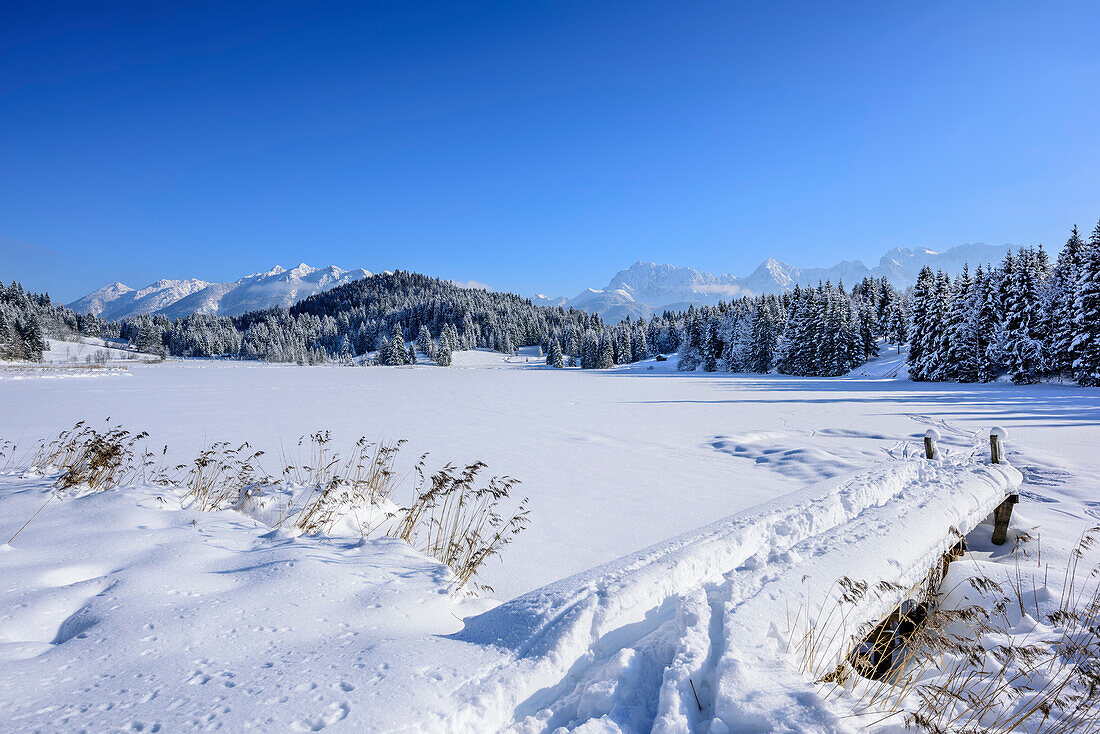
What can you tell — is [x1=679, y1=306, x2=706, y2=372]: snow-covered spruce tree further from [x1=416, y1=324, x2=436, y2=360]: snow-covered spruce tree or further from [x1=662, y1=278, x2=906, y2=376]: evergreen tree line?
[x1=416, y1=324, x2=436, y2=360]: snow-covered spruce tree

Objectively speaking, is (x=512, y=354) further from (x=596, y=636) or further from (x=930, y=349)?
(x=596, y=636)

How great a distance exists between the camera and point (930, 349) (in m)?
34.9

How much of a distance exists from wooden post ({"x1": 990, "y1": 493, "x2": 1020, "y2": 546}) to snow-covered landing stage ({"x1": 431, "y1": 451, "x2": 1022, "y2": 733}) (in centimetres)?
162

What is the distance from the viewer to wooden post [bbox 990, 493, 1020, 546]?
5.20 meters

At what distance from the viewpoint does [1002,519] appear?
5.23 metres

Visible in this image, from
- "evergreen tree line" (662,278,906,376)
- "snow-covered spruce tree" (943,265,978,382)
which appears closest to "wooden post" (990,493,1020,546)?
"snow-covered spruce tree" (943,265,978,382)

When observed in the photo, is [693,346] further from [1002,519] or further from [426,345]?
[1002,519]

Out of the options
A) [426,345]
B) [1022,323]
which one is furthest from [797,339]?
[426,345]

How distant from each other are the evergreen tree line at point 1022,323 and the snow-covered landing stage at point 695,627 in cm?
3410

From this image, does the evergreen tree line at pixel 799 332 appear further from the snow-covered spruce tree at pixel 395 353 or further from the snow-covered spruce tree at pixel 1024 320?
the snow-covered spruce tree at pixel 395 353

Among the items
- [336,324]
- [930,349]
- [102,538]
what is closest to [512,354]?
[336,324]

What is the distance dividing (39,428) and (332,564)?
14.4 metres

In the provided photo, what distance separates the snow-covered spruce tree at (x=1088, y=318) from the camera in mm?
24719

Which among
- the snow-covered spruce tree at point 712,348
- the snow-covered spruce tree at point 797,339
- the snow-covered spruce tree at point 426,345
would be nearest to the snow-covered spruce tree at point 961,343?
the snow-covered spruce tree at point 797,339
